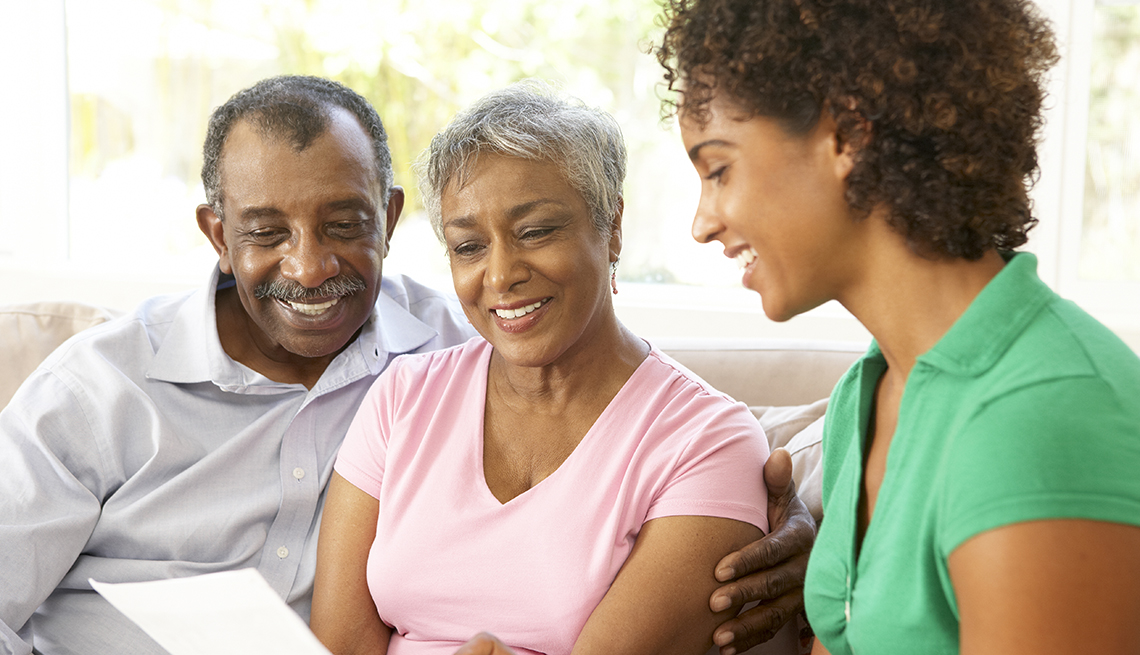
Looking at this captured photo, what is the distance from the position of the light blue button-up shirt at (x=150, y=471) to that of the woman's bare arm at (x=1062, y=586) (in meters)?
1.19

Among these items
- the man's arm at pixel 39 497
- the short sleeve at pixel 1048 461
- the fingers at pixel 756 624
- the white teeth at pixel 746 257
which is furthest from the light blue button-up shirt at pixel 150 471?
the short sleeve at pixel 1048 461

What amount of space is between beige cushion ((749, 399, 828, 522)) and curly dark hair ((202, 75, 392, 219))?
2.92 feet

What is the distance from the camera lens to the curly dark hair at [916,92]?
90 cm

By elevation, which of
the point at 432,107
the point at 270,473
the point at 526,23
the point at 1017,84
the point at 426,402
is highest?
the point at 526,23

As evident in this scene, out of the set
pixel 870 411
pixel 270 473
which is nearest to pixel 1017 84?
pixel 870 411

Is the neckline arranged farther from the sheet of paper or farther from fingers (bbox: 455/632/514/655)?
the sheet of paper

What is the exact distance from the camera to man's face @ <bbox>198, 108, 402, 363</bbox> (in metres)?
1.73

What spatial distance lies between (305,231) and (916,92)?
1.17 metres

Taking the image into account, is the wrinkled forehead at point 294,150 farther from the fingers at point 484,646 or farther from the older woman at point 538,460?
the fingers at point 484,646

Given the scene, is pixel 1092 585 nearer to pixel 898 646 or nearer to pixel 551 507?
pixel 898 646

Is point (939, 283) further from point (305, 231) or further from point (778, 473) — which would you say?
point (305, 231)

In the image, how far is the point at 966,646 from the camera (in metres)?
0.87

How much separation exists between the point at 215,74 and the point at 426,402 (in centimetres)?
262

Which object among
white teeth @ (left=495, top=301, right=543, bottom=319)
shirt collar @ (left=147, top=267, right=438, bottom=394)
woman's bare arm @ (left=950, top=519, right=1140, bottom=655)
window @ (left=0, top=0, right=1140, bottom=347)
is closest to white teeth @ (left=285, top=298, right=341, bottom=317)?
shirt collar @ (left=147, top=267, right=438, bottom=394)
